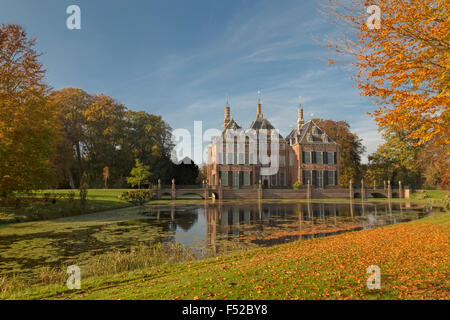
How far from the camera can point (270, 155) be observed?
44.8 m

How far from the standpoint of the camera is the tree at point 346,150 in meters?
48.2

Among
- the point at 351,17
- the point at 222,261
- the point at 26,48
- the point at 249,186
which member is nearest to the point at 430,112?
the point at 351,17

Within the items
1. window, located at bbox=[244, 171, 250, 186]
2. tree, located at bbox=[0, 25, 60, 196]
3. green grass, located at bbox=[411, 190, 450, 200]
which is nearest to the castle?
window, located at bbox=[244, 171, 250, 186]

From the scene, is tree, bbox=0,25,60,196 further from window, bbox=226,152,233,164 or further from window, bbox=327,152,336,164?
window, bbox=327,152,336,164

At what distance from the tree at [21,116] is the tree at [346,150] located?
44.2 metres

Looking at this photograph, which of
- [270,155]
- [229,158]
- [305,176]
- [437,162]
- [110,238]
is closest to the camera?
[110,238]

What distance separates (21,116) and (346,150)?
46.5m

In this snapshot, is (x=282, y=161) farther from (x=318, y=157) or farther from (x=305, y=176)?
(x=318, y=157)

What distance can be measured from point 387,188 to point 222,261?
43.3m

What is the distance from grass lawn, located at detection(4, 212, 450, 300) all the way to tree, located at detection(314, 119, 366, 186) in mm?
44148

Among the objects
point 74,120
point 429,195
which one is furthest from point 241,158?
point 429,195

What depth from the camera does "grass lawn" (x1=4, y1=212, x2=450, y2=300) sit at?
4.18 m

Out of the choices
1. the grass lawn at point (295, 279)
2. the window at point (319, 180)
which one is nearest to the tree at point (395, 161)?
the window at point (319, 180)

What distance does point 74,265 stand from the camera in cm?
742
